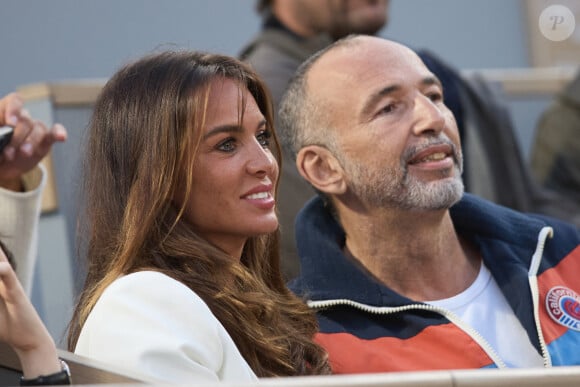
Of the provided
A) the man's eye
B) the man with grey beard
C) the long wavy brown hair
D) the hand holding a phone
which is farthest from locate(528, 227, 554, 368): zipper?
the hand holding a phone

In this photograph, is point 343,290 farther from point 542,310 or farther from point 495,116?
point 495,116

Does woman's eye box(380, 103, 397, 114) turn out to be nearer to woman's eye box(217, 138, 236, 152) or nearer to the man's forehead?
the man's forehead

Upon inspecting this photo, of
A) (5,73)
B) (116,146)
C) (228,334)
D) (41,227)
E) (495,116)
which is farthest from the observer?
(5,73)

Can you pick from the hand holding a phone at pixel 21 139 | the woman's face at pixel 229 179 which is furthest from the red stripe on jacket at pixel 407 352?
the hand holding a phone at pixel 21 139

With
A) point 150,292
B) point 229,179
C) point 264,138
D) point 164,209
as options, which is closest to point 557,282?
point 264,138

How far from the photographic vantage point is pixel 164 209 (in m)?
2.34

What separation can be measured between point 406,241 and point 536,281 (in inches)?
11.4

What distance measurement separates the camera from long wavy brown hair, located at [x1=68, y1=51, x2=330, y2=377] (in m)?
2.30

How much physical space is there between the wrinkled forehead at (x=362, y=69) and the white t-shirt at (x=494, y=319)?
46 cm

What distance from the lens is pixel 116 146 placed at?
7.85 feet

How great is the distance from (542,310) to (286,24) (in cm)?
153

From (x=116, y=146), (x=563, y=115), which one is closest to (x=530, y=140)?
(x=563, y=115)

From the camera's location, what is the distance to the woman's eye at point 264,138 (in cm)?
253

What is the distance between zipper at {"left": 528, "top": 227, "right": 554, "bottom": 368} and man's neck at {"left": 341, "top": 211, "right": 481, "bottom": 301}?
0.14 metres
